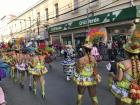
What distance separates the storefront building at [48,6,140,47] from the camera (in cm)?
2331

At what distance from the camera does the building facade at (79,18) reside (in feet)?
79.8

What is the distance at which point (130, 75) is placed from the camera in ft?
19.0

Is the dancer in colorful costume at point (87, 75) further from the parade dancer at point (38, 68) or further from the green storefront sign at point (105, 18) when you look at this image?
the green storefront sign at point (105, 18)

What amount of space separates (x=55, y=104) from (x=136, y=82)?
14.0ft

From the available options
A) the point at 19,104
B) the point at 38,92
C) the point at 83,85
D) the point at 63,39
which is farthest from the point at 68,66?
the point at 63,39

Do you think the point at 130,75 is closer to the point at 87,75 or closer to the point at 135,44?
the point at 135,44

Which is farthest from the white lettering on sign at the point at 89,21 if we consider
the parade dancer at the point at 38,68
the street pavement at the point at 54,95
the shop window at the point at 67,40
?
the parade dancer at the point at 38,68

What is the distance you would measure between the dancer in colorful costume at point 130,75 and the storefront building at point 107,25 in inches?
406

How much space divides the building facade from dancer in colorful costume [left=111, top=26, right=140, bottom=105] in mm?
5355

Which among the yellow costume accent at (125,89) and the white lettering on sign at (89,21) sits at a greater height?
the white lettering on sign at (89,21)

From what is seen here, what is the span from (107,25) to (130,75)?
21.9 meters

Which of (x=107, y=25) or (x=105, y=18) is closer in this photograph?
(x=105, y=18)

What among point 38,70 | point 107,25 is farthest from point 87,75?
point 107,25

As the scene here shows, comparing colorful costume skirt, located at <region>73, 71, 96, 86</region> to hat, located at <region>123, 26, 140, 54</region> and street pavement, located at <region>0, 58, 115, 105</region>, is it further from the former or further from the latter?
hat, located at <region>123, 26, 140, 54</region>
